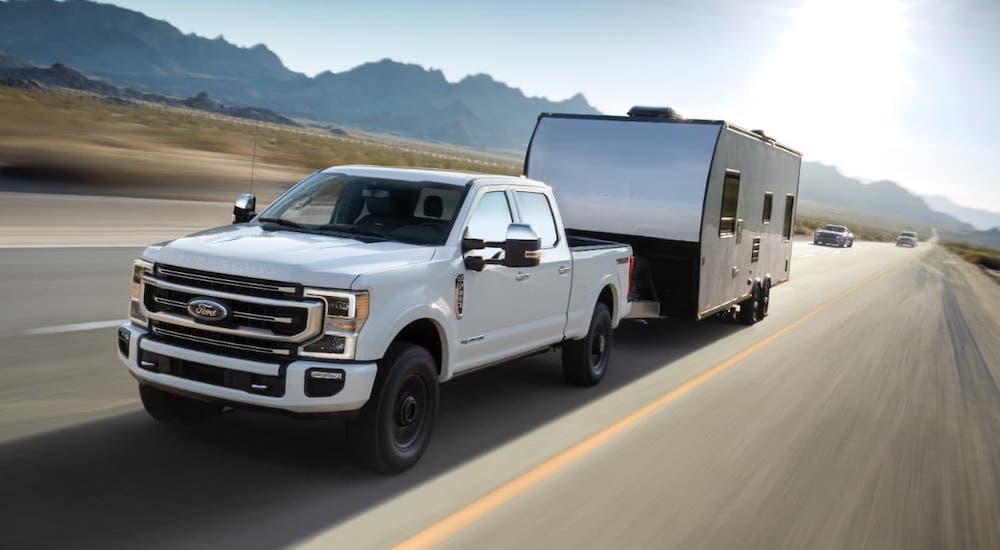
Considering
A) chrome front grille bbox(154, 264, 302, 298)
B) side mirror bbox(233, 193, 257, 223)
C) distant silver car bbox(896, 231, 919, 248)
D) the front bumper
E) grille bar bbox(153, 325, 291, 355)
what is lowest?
the front bumper

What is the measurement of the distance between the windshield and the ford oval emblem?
1.27m

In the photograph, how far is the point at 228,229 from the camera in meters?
6.23

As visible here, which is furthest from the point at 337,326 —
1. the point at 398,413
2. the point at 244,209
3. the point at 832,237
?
the point at 832,237

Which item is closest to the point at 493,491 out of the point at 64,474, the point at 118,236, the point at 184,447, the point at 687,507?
the point at 687,507

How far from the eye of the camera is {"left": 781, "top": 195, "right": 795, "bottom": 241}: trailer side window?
16286 millimetres

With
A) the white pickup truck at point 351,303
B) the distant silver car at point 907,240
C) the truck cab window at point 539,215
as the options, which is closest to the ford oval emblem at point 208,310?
the white pickup truck at point 351,303

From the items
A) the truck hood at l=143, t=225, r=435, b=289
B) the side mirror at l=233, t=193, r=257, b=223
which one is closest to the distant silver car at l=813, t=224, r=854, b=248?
the side mirror at l=233, t=193, r=257, b=223

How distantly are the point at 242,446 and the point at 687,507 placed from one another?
2.76 m

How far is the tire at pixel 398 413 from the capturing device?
5434 millimetres

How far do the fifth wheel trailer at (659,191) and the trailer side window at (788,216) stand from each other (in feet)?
12.1

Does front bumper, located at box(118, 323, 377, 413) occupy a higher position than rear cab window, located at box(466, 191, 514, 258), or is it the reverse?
rear cab window, located at box(466, 191, 514, 258)

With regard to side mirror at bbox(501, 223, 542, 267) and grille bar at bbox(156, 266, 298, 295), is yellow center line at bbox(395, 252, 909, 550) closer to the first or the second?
side mirror at bbox(501, 223, 542, 267)

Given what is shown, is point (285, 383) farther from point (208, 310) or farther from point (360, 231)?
point (360, 231)

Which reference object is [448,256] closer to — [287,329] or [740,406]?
[287,329]
